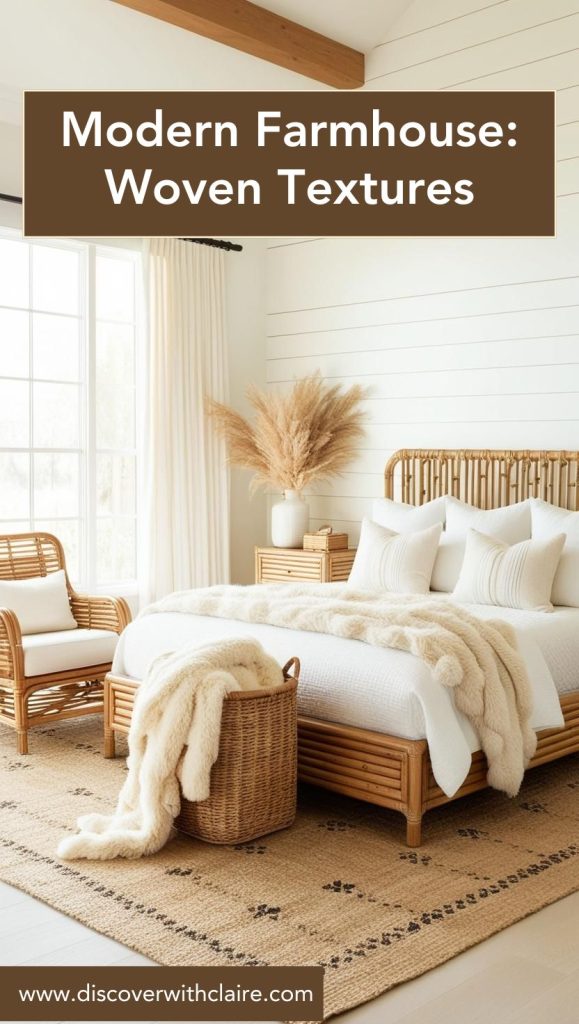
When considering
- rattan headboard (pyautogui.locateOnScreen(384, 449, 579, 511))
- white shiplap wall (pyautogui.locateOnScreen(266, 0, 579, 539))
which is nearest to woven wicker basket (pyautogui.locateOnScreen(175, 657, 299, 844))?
rattan headboard (pyautogui.locateOnScreen(384, 449, 579, 511))

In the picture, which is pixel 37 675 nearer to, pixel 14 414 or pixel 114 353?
pixel 14 414

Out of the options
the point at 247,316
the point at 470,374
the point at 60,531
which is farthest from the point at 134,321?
the point at 470,374

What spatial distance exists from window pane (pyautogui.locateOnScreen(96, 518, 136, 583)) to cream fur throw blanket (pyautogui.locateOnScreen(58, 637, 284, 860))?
2.91 m

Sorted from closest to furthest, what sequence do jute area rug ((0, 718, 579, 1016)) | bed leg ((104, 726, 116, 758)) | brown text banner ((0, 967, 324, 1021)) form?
brown text banner ((0, 967, 324, 1021))
jute area rug ((0, 718, 579, 1016))
bed leg ((104, 726, 116, 758))

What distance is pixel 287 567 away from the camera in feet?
20.7

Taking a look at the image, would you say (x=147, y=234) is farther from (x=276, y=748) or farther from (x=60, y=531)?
(x=276, y=748)

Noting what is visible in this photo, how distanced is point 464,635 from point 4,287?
3457mm

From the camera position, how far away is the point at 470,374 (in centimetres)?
583

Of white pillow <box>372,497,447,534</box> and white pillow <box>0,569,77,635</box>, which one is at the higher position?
white pillow <box>372,497,447,534</box>

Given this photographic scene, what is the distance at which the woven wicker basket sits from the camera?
3.29m

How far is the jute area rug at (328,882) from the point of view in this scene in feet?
8.68

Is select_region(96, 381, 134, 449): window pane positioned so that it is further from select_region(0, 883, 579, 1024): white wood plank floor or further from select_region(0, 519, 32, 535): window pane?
select_region(0, 883, 579, 1024): white wood plank floor

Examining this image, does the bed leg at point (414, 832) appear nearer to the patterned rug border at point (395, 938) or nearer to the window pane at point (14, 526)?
the patterned rug border at point (395, 938)

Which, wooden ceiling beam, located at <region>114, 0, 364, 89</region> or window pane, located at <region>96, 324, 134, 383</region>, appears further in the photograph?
window pane, located at <region>96, 324, 134, 383</region>
